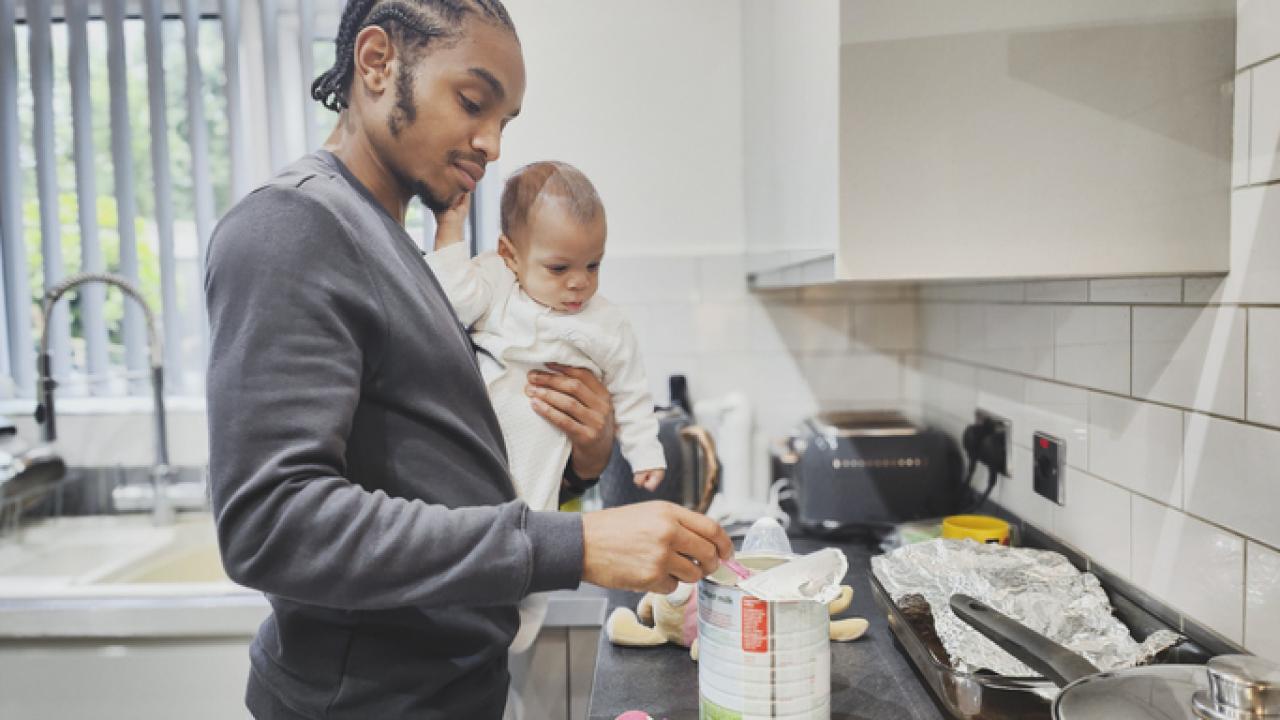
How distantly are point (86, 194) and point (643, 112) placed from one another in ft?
4.39

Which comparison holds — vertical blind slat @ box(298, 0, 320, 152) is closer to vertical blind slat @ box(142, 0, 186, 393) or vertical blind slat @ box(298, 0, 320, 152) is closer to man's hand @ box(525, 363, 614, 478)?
vertical blind slat @ box(142, 0, 186, 393)

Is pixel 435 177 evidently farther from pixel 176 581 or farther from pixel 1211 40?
pixel 176 581

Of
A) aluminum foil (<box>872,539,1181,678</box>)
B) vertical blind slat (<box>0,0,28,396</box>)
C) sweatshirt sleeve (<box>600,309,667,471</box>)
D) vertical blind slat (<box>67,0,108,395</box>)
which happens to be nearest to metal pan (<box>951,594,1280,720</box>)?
aluminum foil (<box>872,539,1181,678</box>)

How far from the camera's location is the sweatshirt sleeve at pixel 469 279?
3.44 feet

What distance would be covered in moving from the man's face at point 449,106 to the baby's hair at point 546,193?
16 cm

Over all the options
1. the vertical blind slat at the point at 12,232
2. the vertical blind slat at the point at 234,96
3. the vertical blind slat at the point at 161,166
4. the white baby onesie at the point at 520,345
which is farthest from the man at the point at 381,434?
the vertical blind slat at the point at 12,232

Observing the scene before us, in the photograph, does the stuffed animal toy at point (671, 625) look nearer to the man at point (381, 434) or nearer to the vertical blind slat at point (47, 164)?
the man at point (381, 434)

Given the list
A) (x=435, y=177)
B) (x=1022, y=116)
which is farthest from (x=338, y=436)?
(x=1022, y=116)

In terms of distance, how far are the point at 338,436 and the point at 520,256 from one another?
416mm

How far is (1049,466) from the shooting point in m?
1.35

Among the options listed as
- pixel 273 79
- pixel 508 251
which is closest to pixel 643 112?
pixel 273 79

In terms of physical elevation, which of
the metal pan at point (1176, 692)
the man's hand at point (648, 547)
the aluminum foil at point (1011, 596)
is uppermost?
the man's hand at point (648, 547)

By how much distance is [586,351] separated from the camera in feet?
3.69

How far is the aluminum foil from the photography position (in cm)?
95
